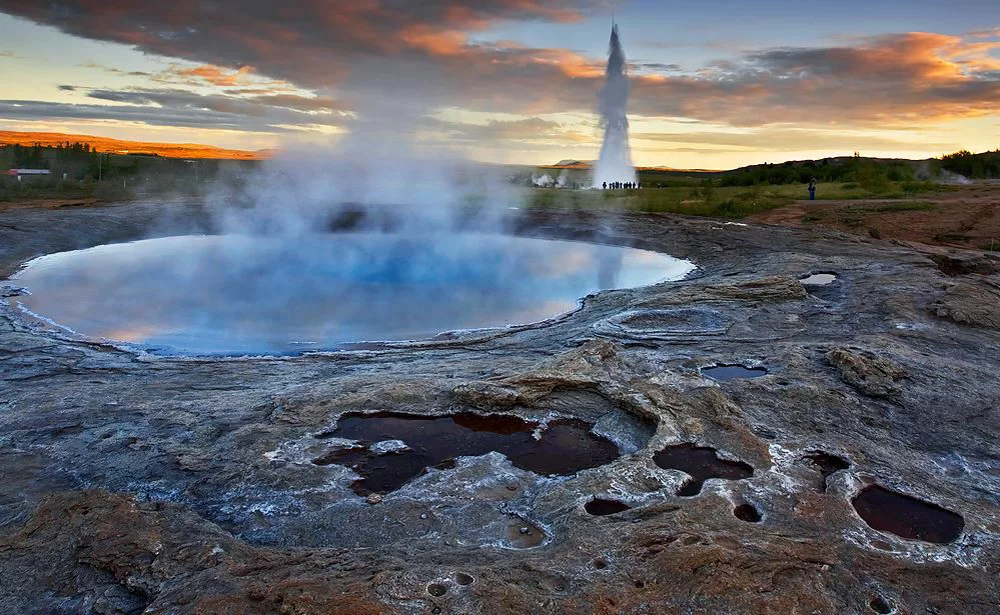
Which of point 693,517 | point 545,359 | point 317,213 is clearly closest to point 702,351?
point 545,359

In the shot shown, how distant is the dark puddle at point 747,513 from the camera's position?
434cm

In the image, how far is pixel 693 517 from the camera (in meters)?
4.23

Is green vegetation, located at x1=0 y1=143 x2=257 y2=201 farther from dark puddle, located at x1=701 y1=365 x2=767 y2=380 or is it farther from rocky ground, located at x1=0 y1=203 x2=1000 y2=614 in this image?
dark puddle, located at x1=701 y1=365 x2=767 y2=380

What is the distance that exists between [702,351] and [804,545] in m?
4.26

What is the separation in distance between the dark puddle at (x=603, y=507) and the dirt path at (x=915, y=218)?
1674 cm

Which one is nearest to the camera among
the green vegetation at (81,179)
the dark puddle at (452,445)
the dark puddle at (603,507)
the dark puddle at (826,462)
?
the dark puddle at (603,507)

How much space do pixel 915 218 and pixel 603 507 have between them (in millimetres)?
20152

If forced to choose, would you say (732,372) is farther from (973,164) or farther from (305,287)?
(973,164)

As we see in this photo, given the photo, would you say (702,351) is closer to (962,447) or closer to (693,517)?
(962,447)

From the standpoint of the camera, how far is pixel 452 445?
5680 mm

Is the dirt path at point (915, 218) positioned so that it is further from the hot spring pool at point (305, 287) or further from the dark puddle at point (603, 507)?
the dark puddle at point (603, 507)

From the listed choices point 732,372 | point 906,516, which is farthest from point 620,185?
point 906,516

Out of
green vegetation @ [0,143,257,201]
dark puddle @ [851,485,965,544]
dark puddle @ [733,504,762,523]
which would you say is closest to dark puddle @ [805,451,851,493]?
dark puddle @ [851,485,965,544]

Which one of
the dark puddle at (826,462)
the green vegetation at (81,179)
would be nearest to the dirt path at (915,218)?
the dark puddle at (826,462)
